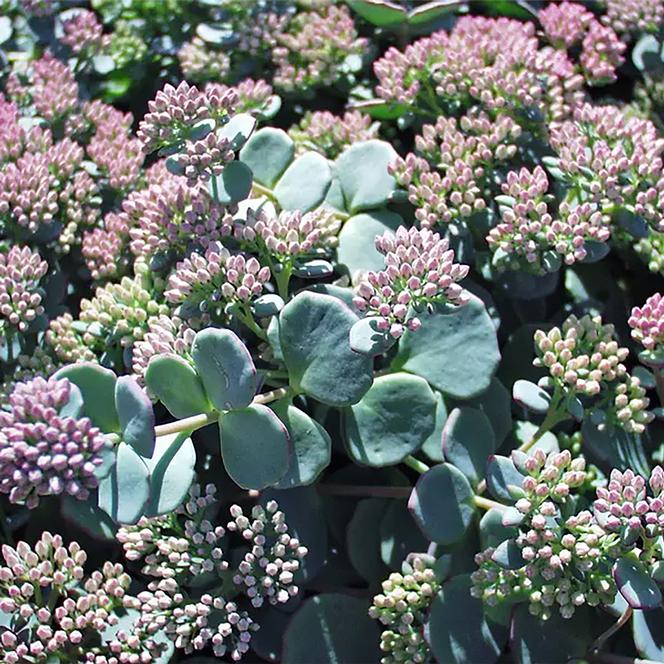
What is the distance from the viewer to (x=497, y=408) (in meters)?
1.37

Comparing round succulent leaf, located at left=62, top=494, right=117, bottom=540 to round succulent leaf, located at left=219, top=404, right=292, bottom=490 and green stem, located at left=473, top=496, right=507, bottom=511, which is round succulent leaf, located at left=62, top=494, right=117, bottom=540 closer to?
round succulent leaf, located at left=219, top=404, right=292, bottom=490

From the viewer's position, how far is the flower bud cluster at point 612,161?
52.1 inches

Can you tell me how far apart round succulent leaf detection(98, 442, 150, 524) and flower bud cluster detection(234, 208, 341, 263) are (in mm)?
362

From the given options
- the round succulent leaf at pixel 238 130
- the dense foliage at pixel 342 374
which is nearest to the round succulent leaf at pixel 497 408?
the dense foliage at pixel 342 374

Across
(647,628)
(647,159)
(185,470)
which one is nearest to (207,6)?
(647,159)

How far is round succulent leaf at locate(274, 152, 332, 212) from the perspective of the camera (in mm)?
1358

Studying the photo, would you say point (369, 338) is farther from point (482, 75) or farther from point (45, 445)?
point (482, 75)

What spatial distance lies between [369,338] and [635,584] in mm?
468

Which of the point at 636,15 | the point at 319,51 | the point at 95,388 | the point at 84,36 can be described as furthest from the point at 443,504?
the point at 84,36

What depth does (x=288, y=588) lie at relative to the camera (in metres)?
1.21

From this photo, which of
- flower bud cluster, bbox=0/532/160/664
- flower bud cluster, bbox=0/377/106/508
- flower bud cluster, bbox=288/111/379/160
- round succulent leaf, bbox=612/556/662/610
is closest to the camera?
flower bud cluster, bbox=0/377/106/508

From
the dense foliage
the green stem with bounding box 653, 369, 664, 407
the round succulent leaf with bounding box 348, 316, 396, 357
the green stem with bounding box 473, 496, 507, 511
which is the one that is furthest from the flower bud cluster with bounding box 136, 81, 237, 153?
the green stem with bounding box 653, 369, 664, 407

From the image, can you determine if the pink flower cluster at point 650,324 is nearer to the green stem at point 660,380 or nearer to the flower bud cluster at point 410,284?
the green stem at point 660,380

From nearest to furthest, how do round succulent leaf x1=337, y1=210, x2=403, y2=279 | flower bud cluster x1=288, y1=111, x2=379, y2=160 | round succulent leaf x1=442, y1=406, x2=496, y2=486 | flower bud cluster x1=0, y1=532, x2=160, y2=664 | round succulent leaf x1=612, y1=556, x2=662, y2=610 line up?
round succulent leaf x1=612, y1=556, x2=662, y2=610 < flower bud cluster x1=0, y1=532, x2=160, y2=664 < round succulent leaf x1=442, y1=406, x2=496, y2=486 < round succulent leaf x1=337, y1=210, x2=403, y2=279 < flower bud cluster x1=288, y1=111, x2=379, y2=160
